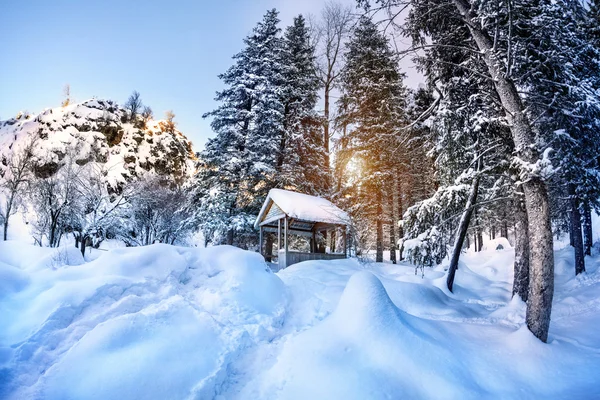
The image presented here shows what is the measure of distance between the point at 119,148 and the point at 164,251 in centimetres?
3806

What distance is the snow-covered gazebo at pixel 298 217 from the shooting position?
12938 millimetres

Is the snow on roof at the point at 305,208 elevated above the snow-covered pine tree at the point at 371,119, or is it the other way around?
the snow-covered pine tree at the point at 371,119

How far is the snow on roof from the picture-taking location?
12812 mm

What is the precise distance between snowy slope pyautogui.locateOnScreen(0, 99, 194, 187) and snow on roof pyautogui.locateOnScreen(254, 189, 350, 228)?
25.0 meters

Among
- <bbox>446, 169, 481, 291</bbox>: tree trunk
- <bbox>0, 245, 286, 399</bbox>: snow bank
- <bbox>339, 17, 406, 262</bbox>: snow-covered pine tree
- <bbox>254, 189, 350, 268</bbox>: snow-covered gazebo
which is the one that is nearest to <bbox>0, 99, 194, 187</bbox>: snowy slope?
<bbox>254, 189, 350, 268</bbox>: snow-covered gazebo

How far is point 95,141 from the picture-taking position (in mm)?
34281

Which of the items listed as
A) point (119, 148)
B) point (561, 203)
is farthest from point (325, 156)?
point (119, 148)

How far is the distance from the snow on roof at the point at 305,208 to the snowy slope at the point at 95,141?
2497cm

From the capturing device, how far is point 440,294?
7.57 m

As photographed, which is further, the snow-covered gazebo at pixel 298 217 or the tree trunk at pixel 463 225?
the snow-covered gazebo at pixel 298 217

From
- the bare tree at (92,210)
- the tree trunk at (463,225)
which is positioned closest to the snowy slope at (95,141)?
the bare tree at (92,210)

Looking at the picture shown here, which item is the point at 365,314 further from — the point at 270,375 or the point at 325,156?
the point at 325,156

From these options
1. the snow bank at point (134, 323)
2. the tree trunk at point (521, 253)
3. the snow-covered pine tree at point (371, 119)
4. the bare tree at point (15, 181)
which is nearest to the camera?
the snow bank at point (134, 323)

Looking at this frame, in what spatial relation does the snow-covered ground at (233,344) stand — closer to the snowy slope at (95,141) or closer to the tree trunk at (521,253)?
the tree trunk at (521,253)
